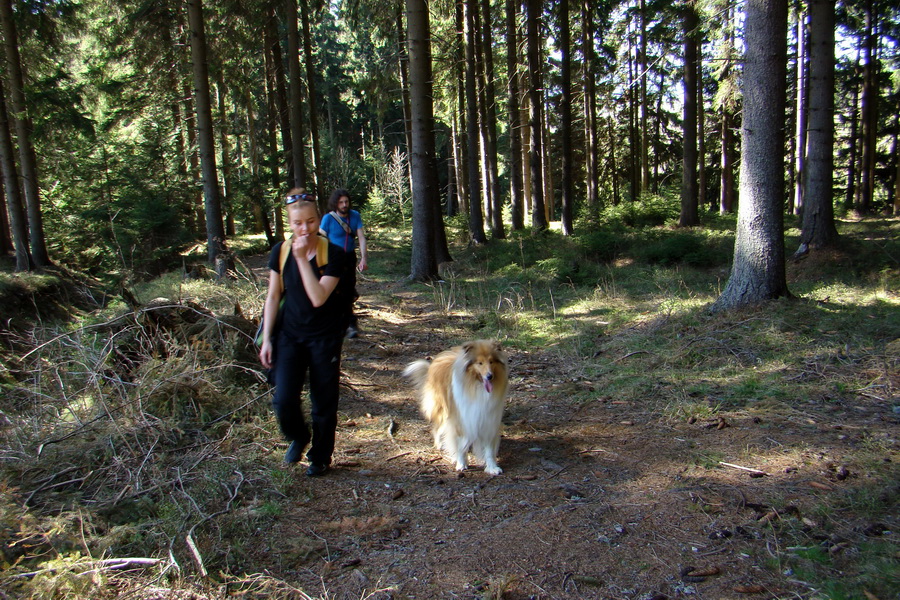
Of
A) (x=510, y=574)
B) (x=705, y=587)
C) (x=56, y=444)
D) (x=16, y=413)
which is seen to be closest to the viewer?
(x=705, y=587)

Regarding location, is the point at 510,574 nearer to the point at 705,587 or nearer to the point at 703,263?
the point at 705,587

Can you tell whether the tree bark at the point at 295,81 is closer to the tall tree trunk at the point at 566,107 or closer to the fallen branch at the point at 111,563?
the tall tree trunk at the point at 566,107

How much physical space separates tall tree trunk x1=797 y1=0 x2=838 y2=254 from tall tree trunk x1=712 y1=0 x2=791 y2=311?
437 cm

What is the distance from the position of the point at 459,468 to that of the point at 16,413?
141 inches

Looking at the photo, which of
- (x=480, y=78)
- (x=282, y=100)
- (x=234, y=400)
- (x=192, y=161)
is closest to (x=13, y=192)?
(x=192, y=161)

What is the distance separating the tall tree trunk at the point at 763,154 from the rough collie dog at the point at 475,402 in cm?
479

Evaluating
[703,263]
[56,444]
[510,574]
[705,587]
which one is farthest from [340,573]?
[703,263]

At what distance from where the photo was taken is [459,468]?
4312mm

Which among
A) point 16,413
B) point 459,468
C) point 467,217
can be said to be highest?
point 467,217

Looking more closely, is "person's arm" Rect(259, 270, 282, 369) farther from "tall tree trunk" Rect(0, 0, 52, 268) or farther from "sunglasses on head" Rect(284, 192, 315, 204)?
"tall tree trunk" Rect(0, 0, 52, 268)

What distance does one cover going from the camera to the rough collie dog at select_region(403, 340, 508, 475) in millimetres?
4191

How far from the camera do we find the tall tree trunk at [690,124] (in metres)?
16.5

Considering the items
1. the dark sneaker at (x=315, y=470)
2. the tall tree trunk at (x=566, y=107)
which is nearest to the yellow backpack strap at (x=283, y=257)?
the dark sneaker at (x=315, y=470)

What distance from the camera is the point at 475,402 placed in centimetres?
420
